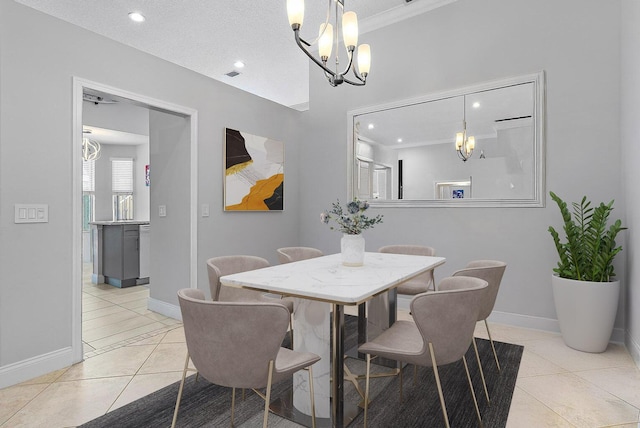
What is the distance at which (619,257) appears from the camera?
285 centimetres

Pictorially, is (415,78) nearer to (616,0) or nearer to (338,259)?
(616,0)

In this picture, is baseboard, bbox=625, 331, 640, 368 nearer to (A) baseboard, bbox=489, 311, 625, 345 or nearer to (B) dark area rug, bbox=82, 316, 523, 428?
(A) baseboard, bbox=489, 311, 625, 345

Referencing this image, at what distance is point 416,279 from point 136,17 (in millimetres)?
3948

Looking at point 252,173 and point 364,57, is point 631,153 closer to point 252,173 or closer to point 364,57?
point 364,57

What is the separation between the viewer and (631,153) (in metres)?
2.54

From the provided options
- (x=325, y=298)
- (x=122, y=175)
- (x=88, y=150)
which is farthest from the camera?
(x=122, y=175)

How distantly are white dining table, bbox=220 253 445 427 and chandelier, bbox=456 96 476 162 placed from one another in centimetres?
178

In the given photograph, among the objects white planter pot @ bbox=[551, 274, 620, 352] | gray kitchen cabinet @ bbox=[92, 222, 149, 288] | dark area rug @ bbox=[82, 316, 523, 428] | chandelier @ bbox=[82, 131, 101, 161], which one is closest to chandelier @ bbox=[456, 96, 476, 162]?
white planter pot @ bbox=[551, 274, 620, 352]

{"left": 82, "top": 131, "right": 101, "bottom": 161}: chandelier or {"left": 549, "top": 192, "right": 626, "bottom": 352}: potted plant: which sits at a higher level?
{"left": 82, "top": 131, "right": 101, "bottom": 161}: chandelier

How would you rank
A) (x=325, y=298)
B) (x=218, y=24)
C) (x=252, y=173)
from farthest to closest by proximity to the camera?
(x=252, y=173) < (x=218, y=24) < (x=325, y=298)

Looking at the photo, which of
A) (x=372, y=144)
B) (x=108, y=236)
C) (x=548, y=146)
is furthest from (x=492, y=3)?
(x=108, y=236)

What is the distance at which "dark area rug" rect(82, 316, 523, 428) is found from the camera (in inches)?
71.2

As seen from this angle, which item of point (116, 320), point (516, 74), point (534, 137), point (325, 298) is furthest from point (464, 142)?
point (116, 320)

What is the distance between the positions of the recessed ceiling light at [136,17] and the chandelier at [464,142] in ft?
11.4
